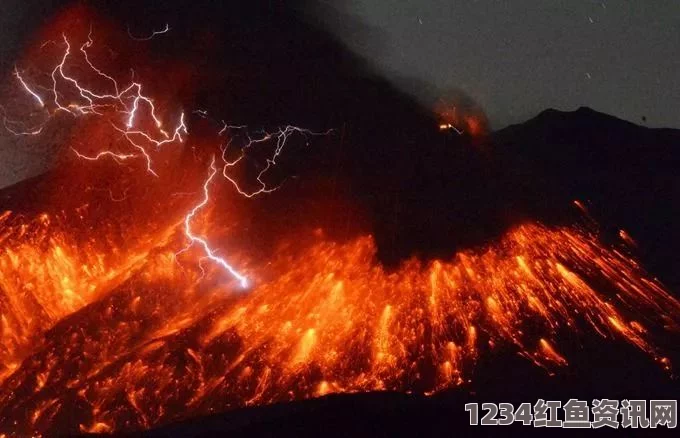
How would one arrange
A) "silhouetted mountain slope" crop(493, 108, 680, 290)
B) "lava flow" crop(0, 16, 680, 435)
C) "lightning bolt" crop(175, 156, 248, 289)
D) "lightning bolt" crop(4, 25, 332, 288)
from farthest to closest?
1. "lightning bolt" crop(4, 25, 332, 288)
2. "silhouetted mountain slope" crop(493, 108, 680, 290)
3. "lightning bolt" crop(175, 156, 248, 289)
4. "lava flow" crop(0, 16, 680, 435)

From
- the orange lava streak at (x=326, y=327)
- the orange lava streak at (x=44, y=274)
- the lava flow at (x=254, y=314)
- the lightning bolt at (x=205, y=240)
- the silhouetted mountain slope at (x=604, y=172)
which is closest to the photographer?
the orange lava streak at (x=326, y=327)

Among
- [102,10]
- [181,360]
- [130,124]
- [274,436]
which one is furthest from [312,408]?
[102,10]

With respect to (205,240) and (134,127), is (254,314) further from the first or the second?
(134,127)

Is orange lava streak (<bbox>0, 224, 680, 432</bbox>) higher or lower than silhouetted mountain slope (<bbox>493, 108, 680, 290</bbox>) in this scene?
lower

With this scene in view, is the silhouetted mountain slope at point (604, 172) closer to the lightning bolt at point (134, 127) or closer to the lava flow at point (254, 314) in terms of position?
the lava flow at point (254, 314)

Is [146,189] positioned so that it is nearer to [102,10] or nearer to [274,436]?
[102,10]

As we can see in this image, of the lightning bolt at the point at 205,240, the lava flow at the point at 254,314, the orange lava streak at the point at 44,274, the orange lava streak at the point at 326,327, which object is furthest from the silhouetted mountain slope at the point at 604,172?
the orange lava streak at the point at 44,274

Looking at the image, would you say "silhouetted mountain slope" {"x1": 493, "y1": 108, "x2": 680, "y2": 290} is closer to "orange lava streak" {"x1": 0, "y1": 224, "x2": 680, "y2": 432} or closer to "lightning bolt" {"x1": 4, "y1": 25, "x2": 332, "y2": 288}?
"orange lava streak" {"x1": 0, "y1": 224, "x2": 680, "y2": 432}

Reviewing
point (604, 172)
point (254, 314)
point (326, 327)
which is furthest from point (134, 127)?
point (604, 172)

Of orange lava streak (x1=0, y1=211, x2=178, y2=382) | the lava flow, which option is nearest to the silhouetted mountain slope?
the lava flow
